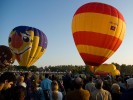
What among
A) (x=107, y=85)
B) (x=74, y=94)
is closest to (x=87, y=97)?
(x=74, y=94)

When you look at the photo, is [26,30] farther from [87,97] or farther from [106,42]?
[87,97]

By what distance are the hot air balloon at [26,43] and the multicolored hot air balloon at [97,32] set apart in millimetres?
9429

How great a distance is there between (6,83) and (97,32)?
18.7 metres

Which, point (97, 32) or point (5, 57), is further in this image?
point (97, 32)

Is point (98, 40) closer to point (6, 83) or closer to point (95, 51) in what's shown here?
point (95, 51)

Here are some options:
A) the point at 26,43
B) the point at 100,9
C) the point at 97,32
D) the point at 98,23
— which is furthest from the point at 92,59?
the point at 26,43

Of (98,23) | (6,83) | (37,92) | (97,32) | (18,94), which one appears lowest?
(37,92)

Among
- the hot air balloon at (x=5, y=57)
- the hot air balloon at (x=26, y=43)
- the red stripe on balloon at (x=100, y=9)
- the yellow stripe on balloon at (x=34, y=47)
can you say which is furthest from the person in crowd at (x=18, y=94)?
the yellow stripe on balloon at (x=34, y=47)

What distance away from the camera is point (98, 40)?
2248 cm

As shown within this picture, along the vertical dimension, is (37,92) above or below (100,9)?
below

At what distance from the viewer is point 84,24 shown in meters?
22.8

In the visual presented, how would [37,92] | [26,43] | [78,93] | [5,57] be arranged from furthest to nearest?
[26,43] < [37,92] < [78,93] < [5,57]

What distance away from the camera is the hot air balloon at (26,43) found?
104ft

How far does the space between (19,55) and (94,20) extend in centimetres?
1186
